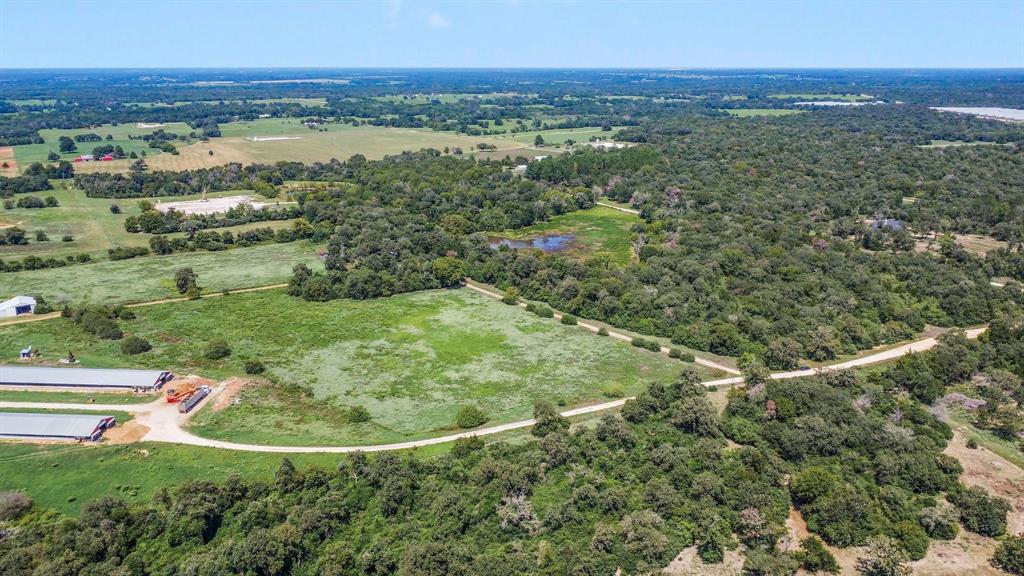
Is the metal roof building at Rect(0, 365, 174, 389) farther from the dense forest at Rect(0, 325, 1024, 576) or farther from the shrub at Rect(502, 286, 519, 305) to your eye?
the shrub at Rect(502, 286, 519, 305)

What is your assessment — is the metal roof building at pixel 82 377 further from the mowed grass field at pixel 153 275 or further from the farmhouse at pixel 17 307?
the mowed grass field at pixel 153 275

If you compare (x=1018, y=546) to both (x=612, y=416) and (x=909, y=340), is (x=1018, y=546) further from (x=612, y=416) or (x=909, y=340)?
(x=909, y=340)

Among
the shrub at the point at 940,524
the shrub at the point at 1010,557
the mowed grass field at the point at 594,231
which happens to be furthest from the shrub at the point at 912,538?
the mowed grass field at the point at 594,231

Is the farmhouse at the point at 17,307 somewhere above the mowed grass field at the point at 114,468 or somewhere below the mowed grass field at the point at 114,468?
above

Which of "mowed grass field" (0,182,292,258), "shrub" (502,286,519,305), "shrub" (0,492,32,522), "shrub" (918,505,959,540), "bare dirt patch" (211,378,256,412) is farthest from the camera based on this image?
"mowed grass field" (0,182,292,258)

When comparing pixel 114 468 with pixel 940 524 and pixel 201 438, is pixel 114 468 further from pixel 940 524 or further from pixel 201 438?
pixel 940 524

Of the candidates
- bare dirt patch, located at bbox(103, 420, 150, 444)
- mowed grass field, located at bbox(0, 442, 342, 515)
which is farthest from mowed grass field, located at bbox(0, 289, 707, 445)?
bare dirt patch, located at bbox(103, 420, 150, 444)

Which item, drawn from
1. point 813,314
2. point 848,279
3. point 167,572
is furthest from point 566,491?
point 848,279
